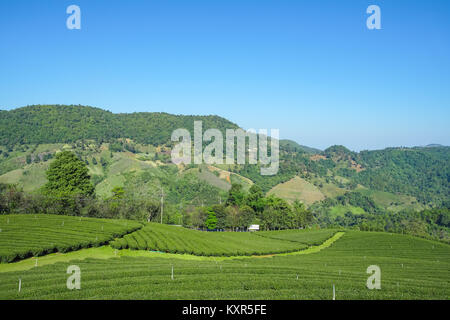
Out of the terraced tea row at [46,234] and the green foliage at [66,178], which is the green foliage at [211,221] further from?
the terraced tea row at [46,234]

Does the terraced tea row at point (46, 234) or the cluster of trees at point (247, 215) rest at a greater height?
the terraced tea row at point (46, 234)

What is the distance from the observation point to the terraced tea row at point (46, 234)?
3069cm

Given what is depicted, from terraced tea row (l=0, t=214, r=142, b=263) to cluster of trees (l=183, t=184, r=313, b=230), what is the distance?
41.2m

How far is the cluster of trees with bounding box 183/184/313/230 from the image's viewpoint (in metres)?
90.8

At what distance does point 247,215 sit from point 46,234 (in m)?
62.0

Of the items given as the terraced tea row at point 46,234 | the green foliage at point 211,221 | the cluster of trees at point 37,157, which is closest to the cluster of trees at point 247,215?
the green foliage at point 211,221

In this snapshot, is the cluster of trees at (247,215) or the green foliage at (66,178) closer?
the green foliage at (66,178)

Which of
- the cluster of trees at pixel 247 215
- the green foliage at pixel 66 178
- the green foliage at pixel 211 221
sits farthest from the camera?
the cluster of trees at pixel 247 215

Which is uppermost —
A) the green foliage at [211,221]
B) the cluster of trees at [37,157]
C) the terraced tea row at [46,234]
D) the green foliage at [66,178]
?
the cluster of trees at [37,157]

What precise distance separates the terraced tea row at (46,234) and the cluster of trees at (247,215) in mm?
41227

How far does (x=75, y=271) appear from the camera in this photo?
68.3ft

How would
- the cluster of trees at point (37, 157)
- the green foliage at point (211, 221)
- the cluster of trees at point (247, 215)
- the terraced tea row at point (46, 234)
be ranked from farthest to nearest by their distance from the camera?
the cluster of trees at point (37, 157) → the cluster of trees at point (247, 215) → the green foliage at point (211, 221) → the terraced tea row at point (46, 234)
